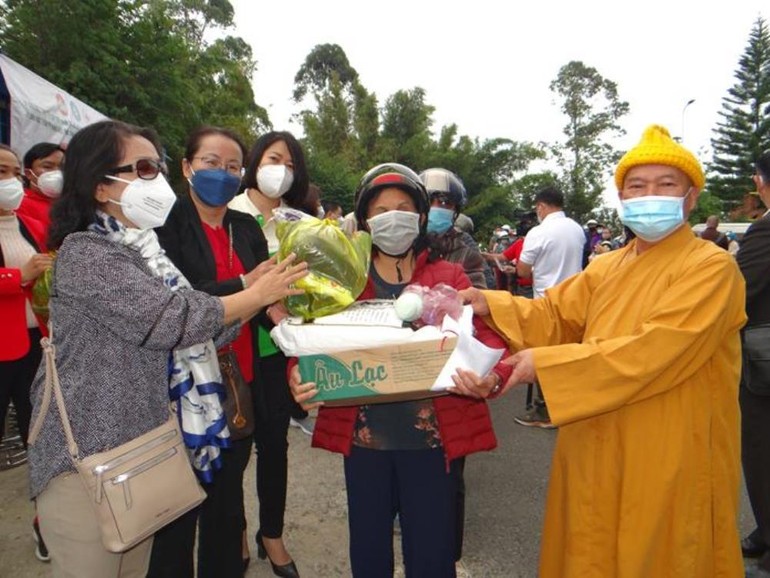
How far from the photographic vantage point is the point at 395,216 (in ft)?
6.05

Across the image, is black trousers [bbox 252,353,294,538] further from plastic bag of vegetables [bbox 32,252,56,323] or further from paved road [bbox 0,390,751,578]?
plastic bag of vegetables [bbox 32,252,56,323]

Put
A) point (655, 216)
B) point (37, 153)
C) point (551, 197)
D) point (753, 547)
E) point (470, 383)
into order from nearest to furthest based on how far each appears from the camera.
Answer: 1. point (470, 383)
2. point (655, 216)
3. point (753, 547)
4. point (37, 153)
5. point (551, 197)

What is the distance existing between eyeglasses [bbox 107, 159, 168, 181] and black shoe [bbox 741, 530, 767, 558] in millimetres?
3496

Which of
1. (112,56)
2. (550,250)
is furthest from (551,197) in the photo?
(112,56)

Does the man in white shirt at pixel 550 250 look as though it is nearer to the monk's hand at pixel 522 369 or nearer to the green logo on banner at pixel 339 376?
the monk's hand at pixel 522 369

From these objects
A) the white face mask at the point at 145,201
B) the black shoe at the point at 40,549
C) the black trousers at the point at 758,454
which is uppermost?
the white face mask at the point at 145,201

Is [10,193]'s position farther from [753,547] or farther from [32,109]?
[753,547]

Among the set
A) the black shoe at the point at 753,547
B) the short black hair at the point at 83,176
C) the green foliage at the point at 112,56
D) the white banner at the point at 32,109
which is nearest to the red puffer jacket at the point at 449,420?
the short black hair at the point at 83,176

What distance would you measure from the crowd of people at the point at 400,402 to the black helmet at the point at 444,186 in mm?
1154

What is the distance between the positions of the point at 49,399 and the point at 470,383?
123 centimetres

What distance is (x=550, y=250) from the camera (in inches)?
190

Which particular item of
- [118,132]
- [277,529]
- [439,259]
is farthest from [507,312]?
[277,529]

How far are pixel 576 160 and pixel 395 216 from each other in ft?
119

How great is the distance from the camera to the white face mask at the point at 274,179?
9.16 ft
